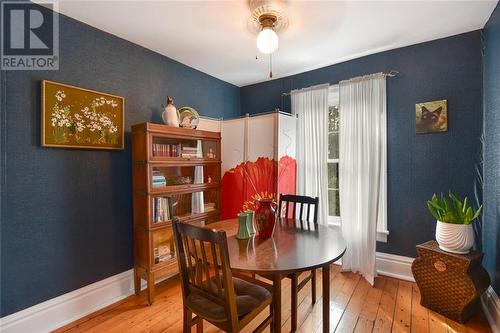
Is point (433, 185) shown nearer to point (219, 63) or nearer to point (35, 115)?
point (219, 63)

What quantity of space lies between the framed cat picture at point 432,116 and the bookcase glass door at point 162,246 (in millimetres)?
Result: 2814

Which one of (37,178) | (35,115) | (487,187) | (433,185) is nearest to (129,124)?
(35,115)

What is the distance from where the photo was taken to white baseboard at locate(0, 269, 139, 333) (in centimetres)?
178

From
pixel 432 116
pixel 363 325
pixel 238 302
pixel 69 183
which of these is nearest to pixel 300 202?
pixel 363 325

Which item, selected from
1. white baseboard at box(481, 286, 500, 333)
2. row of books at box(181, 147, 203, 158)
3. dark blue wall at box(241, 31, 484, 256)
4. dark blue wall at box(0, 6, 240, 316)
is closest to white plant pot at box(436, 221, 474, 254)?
white baseboard at box(481, 286, 500, 333)

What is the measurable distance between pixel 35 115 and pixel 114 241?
127 cm

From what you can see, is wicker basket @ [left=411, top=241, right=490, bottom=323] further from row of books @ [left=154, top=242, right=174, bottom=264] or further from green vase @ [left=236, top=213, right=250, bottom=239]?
row of books @ [left=154, top=242, right=174, bottom=264]

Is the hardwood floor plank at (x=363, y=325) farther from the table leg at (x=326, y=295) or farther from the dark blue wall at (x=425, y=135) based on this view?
the dark blue wall at (x=425, y=135)

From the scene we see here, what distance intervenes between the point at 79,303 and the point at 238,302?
1.58m

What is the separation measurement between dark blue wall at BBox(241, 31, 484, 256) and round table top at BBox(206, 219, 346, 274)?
1290 millimetres

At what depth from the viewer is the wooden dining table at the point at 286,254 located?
1.26 metres

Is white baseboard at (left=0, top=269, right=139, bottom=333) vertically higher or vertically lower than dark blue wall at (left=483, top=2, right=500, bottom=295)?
lower

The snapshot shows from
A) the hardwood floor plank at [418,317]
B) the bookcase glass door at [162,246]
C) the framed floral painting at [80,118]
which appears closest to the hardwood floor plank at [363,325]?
the hardwood floor plank at [418,317]

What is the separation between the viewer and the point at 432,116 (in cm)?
244
